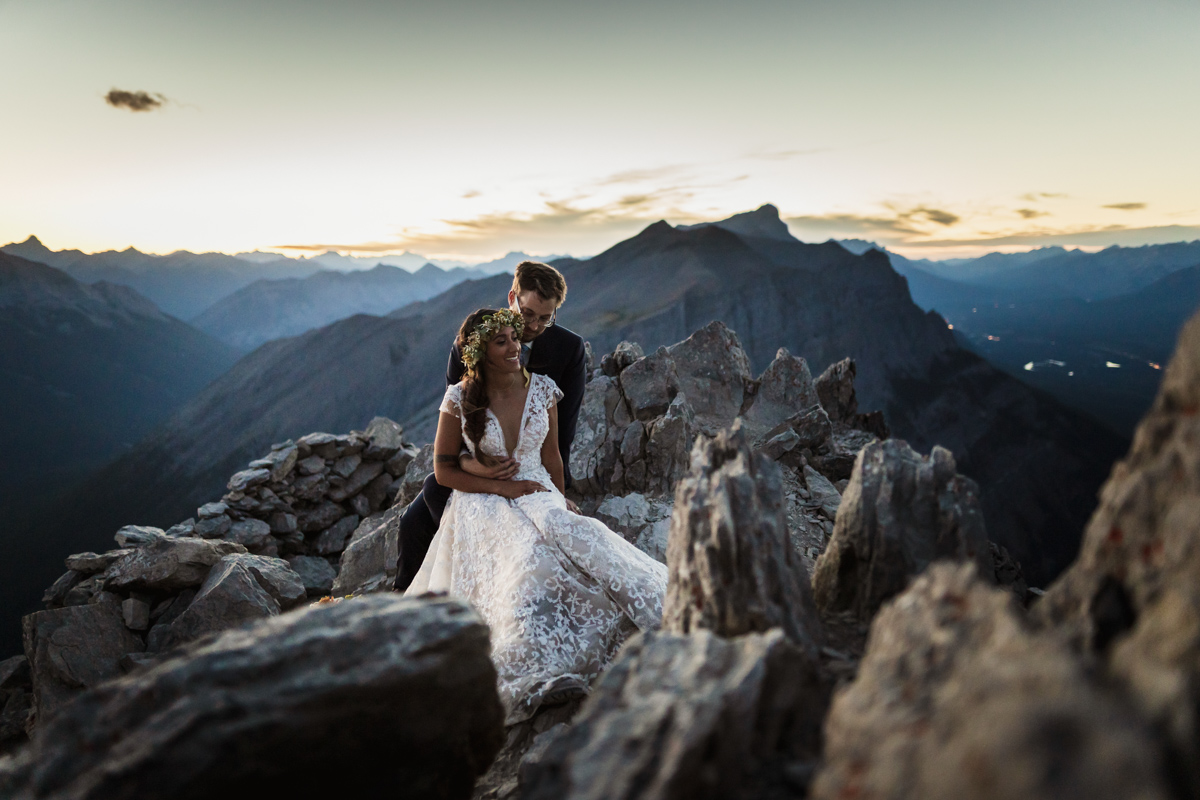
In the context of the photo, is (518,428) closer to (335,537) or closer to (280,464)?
(335,537)

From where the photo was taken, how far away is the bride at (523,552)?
4.85m

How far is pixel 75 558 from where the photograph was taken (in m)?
11.1

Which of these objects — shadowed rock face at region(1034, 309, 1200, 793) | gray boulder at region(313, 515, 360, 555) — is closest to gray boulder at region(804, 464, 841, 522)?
shadowed rock face at region(1034, 309, 1200, 793)

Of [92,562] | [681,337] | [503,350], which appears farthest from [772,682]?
[681,337]

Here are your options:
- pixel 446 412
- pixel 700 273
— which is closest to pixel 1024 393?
pixel 700 273

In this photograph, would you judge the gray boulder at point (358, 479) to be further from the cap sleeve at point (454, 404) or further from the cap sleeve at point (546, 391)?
the cap sleeve at point (546, 391)

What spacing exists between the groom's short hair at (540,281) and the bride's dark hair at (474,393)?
3.01ft

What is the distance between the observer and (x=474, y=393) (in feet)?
19.6

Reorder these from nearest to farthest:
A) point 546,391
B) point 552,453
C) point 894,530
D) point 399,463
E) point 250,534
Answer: point 894,530 < point 546,391 < point 552,453 < point 250,534 < point 399,463

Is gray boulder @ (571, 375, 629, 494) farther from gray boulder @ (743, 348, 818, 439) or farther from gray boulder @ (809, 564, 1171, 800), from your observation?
gray boulder @ (809, 564, 1171, 800)

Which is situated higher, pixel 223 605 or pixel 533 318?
pixel 533 318

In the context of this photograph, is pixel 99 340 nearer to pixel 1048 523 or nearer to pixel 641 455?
pixel 641 455

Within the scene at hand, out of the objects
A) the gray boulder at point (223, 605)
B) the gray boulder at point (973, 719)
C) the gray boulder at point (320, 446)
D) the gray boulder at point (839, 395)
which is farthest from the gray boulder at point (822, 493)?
the gray boulder at point (320, 446)

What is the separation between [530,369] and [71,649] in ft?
27.4
